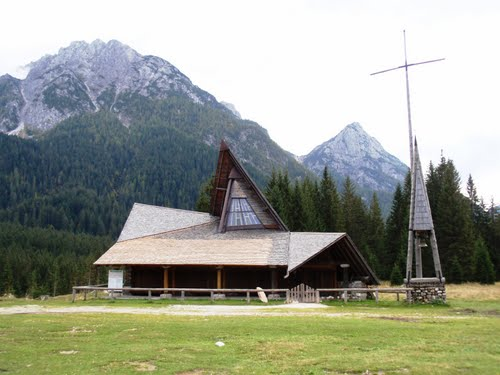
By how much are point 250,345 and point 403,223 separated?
50.7 m

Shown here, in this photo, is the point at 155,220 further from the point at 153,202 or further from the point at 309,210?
the point at 153,202

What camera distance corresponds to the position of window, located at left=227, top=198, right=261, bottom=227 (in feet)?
126

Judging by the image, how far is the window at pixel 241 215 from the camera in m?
38.4

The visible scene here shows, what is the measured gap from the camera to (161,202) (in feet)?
572

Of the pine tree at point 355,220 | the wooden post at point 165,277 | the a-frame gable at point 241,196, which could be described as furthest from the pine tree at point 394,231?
→ the wooden post at point 165,277

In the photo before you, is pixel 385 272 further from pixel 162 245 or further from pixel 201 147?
pixel 201 147

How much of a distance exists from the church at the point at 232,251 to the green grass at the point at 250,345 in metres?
12.6

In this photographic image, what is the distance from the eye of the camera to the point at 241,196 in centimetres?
3878

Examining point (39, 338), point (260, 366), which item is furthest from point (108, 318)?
point (260, 366)

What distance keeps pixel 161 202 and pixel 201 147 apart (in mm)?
32411

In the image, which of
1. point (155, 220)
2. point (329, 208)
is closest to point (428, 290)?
point (155, 220)

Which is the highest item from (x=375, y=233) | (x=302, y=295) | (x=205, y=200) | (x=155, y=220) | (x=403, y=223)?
(x=205, y=200)

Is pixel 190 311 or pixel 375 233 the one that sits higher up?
pixel 375 233

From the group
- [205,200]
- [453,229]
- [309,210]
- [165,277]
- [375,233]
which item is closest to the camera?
[165,277]
